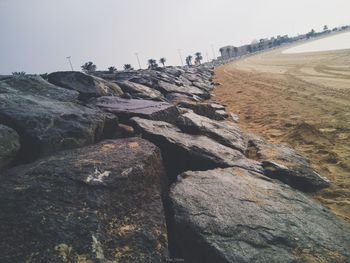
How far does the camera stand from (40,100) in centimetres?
460

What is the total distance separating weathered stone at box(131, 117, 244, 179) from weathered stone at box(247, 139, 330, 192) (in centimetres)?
55

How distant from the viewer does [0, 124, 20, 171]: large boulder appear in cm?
314

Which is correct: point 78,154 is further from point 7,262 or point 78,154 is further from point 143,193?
point 7,262

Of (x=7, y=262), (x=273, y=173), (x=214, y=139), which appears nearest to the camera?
(x=7, y=262)

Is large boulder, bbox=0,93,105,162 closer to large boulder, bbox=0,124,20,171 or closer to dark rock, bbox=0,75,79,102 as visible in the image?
large boulder, bbox=0,124,20,171

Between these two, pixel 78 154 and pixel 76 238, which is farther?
pixel 78 154

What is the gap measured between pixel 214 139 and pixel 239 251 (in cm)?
293

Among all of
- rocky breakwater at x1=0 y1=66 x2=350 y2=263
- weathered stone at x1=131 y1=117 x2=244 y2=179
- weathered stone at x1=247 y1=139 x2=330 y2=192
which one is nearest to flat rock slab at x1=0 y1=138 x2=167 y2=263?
rocky breakwater at x1=0 y1=66 x2=350 y2=263

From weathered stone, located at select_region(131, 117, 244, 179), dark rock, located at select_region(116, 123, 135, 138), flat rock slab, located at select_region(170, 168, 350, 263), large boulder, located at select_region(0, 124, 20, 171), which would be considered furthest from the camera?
dark rock, located at select_region(116, 123, 135, 138)

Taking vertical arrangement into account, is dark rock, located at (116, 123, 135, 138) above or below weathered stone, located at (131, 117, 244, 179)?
above

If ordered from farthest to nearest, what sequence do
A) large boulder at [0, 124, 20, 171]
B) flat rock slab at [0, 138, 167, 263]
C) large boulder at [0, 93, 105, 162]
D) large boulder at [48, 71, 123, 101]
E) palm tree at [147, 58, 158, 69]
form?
palm tree at [147, 58, 158, 69], large boulder at [48, 71, 123, 101], large boulder at [0, 93, 105, 162], large boulder at [0, 124, 20, 171], flat rock slab at [0, 138, 167, 263]

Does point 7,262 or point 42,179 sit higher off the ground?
point 42,179

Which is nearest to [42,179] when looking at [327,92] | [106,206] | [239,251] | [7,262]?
[106,206]

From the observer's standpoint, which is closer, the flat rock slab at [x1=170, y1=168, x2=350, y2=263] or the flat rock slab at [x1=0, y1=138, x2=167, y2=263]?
the flat rock slab at [x1=0, y1=138, x2=167, y2=263]
